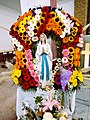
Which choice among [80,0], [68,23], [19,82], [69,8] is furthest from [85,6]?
[19,82]

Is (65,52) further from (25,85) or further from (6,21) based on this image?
(6,21)

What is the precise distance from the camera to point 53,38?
2236 millimetres

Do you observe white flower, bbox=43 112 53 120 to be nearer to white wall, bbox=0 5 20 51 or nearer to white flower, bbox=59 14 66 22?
white flower, bbox=59 14 66 22

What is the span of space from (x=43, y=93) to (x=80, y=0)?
2.54 metres

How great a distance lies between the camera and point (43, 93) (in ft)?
7.14

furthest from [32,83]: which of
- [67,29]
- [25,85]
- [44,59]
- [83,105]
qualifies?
[83,105]

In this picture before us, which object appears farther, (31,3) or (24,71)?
(31,3)

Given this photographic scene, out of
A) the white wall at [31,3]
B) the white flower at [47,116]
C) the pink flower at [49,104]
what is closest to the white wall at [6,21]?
the white wall at [31,3]

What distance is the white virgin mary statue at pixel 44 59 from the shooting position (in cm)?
212

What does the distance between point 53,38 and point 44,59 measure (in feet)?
0.83

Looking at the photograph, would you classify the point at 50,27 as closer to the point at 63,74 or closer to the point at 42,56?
the point at 42,56

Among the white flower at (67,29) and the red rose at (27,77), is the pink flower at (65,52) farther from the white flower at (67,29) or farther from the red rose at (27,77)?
the red rose at (27,77)

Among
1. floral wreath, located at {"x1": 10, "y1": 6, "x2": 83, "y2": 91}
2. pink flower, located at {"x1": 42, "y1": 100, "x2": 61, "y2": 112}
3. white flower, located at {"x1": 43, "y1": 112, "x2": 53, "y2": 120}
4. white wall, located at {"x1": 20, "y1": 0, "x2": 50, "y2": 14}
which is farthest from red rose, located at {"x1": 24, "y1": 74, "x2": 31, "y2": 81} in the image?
white wall, located at {"x1": 20, "y1": 0, "x2": 50, "y2": 14}

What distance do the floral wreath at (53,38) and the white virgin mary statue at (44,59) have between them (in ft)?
0.24
